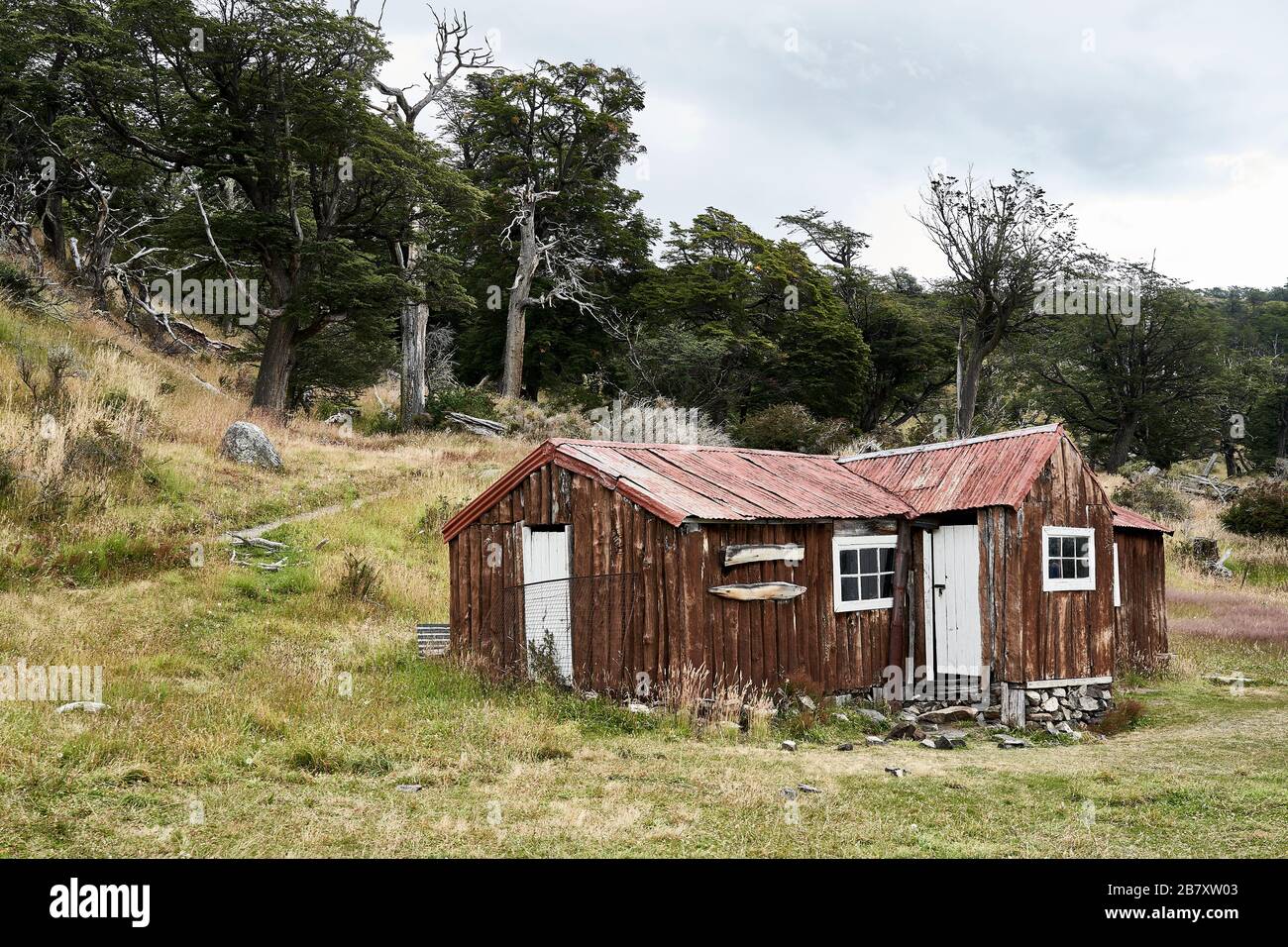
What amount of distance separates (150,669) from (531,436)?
2153 cm

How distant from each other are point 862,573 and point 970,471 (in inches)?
97.8

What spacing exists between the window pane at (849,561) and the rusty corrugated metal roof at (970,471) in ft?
4.33

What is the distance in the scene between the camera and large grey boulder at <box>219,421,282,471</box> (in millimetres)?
21672

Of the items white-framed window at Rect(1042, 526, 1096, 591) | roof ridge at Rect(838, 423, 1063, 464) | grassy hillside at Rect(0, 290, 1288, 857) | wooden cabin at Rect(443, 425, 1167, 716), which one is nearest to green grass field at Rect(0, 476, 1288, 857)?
grassy hillside at Rect(0, 290, 1288, 857)

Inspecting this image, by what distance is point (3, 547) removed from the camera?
1443 cm

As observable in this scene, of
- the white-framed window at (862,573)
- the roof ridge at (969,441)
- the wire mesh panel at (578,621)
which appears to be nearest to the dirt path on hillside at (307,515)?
the wire mesh panel at (578,621)

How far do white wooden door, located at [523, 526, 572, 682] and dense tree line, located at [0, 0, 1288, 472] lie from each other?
1510 cm

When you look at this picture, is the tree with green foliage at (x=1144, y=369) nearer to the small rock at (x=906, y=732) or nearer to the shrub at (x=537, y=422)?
the shrub at (x=537, y=422)

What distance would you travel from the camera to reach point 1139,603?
1842 centimetres

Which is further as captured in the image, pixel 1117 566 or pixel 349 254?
pixel 349 254

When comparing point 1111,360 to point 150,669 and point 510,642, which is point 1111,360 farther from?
point 150,669

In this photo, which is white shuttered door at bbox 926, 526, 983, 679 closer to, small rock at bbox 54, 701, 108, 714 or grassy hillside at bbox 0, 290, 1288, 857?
grassy hillside at bbox 0, 290, 1288, 857

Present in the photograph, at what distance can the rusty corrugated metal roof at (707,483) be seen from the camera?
42.8 ft

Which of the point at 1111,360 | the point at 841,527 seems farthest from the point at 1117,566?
the point at 1111,360
